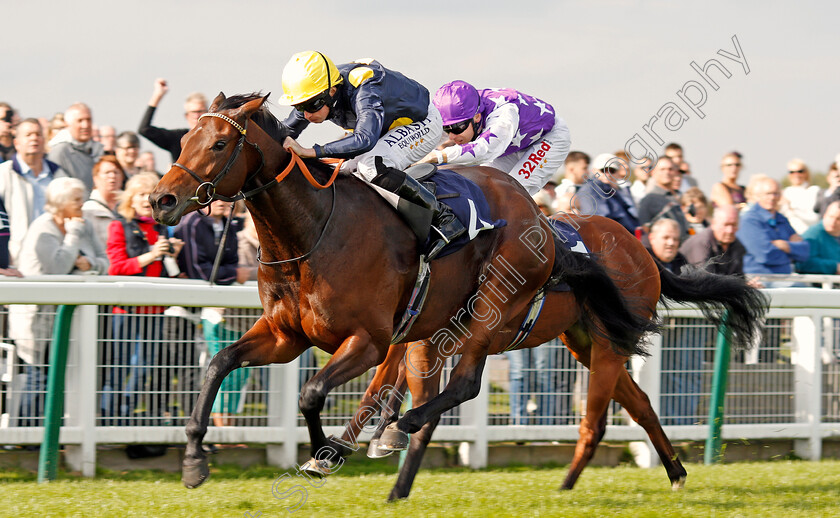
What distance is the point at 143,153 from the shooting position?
8.32 meters

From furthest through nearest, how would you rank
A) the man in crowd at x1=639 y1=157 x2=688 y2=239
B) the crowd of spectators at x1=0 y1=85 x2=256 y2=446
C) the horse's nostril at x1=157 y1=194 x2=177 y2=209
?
1. the man in crowd at x1=639 y1=157 x2=688 y2=239
2. the crowd of spectators at x1=0 y1=85 x2=256 y2=446
3. the horse's nostril at x1=157 y1=194 x2=177 y2=209

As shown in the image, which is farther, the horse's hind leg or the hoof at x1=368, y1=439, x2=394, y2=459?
the horse's hind leg

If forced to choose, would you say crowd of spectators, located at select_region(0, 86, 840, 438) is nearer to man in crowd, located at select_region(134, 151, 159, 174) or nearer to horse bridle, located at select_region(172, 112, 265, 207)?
man in crowd, located at select_region(134, 151, 159, 174)

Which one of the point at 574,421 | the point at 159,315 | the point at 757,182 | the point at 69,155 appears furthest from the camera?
the point at 757,182

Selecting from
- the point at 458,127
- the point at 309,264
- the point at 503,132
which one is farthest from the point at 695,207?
the point at 309,264

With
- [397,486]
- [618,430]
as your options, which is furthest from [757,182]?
[397,486]

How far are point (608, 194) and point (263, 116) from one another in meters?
3.62

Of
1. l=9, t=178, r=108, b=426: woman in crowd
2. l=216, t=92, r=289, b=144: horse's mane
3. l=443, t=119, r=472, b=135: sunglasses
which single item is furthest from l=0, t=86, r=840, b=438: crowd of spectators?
l=443, t=119, r=472, b=135: sunglasses

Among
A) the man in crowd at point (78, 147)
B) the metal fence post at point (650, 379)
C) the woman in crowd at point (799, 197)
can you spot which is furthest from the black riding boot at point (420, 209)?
the woman in crowd at point (799, 197)

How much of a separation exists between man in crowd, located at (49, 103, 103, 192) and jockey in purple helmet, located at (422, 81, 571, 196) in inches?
115

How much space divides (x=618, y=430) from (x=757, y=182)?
249 centimetres

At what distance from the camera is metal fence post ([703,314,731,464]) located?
6.69 meters

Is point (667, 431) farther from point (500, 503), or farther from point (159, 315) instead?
point (159, 315)

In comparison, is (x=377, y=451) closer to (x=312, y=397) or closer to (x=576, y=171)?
(x=312, y=397)
